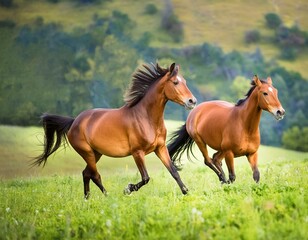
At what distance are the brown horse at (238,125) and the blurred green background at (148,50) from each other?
2218cm

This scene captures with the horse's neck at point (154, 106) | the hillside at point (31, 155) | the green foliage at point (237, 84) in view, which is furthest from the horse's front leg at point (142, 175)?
the green foliage at point (237, 84)

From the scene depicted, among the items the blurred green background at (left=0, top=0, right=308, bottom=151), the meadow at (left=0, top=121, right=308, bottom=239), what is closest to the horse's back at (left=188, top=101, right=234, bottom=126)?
the meadow at (left=0, top=121, right=308, bottom=239)

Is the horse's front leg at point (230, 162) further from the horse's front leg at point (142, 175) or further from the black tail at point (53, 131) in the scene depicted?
the black tail at point (53, 131)

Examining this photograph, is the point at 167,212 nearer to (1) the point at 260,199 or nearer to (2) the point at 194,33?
(1) the point at 260,199

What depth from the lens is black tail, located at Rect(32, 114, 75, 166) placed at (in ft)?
37.9

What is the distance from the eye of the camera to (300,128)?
1641 inches

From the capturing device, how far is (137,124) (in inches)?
387

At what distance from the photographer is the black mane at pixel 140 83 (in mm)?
10156

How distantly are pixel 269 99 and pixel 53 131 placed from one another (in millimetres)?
4575

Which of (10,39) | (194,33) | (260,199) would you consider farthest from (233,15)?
(260,199)

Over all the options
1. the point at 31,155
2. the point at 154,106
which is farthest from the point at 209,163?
the point at 31,155

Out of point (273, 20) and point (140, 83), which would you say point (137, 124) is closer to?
point (140, 83)

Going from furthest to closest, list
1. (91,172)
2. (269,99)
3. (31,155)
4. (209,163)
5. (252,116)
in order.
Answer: (31,155)
(209,163)
(91,172)
(252,116)
(269,99)

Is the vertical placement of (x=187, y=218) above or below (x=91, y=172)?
above
